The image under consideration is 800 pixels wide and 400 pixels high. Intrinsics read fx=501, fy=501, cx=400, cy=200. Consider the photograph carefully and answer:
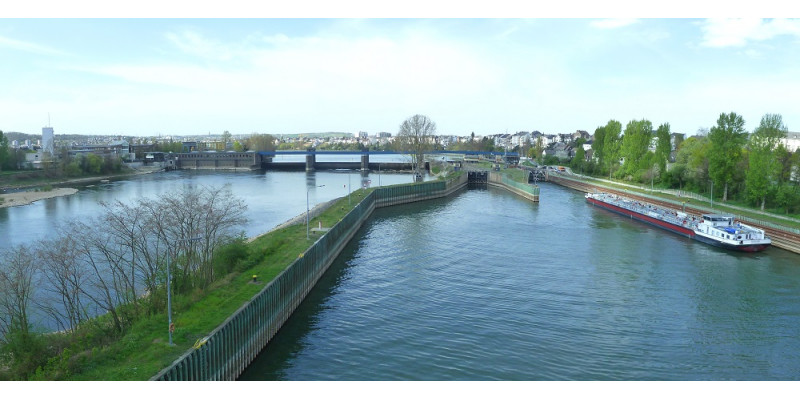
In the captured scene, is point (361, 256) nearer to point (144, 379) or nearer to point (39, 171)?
point (144, 379)

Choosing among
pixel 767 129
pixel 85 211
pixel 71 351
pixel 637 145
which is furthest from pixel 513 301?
pixel 637 145

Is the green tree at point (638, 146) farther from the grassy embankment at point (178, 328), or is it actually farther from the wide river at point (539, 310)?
the grassy embankment at point (178, 328)

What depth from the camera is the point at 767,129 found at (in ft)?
201

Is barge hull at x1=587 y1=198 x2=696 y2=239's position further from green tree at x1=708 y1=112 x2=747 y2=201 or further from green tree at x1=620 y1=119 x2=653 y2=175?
green tree at x1=620 y1=119 x2=653 y2=175

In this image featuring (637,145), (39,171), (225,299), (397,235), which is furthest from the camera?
(39,171)

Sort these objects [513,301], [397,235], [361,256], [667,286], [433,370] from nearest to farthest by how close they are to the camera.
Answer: [433,370], [513,301], [667,286], [361,256], [397,235]

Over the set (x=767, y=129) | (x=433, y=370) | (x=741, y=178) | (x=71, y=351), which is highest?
(x=767, y=129)

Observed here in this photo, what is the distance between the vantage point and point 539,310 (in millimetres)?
32125

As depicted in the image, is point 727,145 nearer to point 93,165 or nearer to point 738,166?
point 738,166

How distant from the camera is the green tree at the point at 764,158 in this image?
59.8 meters

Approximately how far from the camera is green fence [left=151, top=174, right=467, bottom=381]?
20.0m

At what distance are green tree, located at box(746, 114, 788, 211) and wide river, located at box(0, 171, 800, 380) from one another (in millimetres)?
12957

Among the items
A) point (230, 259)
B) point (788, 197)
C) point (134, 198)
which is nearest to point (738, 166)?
point (788, 197)

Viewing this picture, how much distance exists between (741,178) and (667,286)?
139ft
